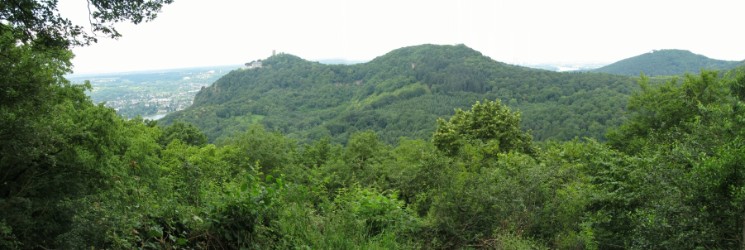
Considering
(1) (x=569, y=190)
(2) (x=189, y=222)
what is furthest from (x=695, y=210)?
(2) (x=189, y=222)

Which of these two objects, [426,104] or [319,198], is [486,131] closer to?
[319,198]

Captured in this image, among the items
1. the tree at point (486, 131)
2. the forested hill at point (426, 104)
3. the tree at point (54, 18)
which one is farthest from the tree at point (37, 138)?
the forested hill at point (426, 104)

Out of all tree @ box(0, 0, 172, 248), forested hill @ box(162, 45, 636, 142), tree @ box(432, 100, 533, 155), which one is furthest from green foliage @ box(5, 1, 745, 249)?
forested hill @ box(162, 45, 636, 142)

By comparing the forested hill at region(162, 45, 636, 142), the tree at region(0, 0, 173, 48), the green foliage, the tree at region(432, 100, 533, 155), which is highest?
the tree at region(0, 0, 173, 48)

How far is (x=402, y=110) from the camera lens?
148 meters

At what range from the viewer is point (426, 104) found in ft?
504

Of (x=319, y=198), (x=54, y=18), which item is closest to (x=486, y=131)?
(x=319, y=198)

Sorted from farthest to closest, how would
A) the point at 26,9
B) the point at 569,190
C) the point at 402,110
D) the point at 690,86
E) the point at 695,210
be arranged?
1. the point at 402,110
2. the point at 690,86
3. the point at 569,190
4. the point at 695,210
5. the point at 26,9

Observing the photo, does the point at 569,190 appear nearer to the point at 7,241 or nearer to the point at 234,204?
the point at 234,204

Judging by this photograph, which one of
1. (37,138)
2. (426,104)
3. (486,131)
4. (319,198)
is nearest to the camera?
(37,138)

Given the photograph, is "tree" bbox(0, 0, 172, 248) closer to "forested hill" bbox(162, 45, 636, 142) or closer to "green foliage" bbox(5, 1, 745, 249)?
"green foliage" bbox(5, 1, 745, 249)

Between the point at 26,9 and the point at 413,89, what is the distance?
171099 mm

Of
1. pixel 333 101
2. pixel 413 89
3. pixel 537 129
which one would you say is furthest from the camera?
pixel 333 101

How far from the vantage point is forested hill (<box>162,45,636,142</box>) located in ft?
333
